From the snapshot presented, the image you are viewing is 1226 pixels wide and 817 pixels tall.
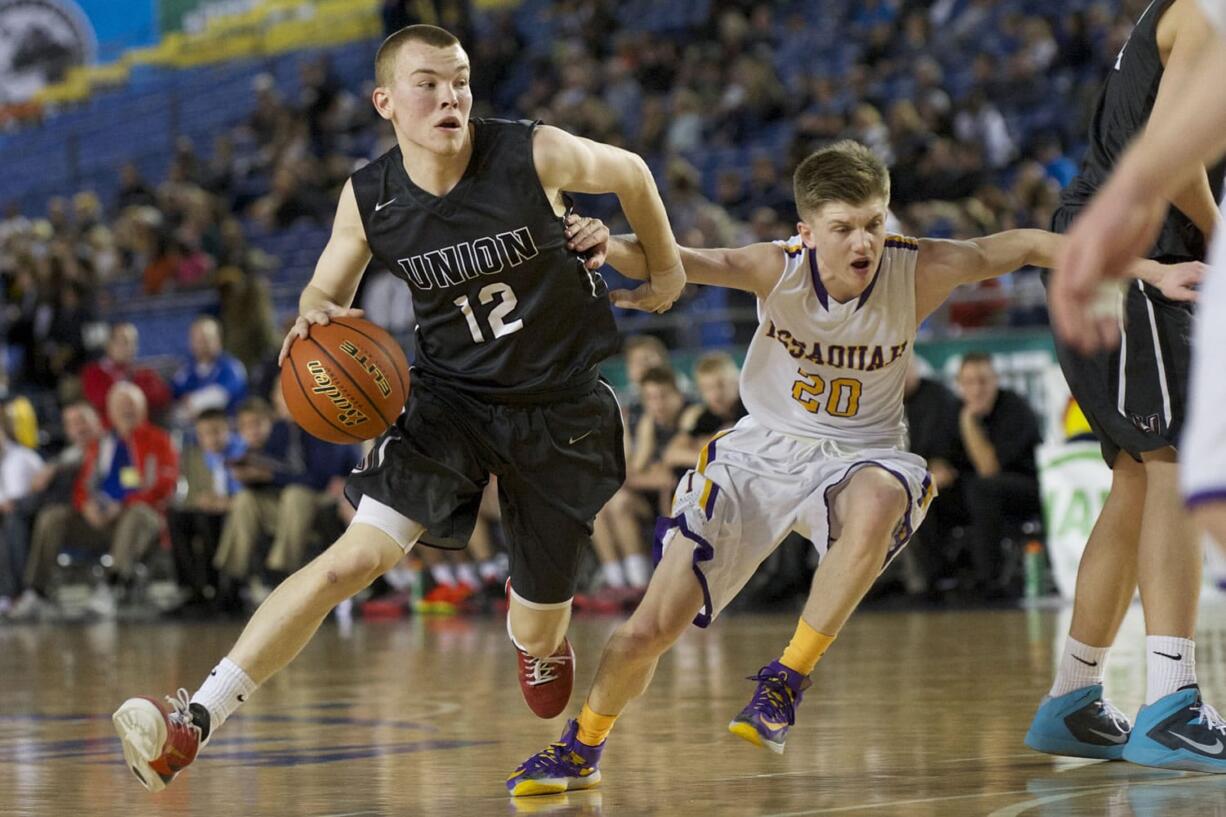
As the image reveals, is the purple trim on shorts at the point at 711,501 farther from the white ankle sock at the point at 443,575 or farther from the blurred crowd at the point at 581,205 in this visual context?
the white ankle sock at the point at 443,575

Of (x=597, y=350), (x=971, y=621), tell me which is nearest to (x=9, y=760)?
(x=597, y=350)

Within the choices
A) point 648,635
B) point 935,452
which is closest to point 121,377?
point 935,452

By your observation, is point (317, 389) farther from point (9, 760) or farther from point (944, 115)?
point (944, 115)

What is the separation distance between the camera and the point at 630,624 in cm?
439

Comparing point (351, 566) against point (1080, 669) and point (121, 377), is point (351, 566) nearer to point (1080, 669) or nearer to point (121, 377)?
point (1080, 669)

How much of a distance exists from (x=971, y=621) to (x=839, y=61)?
9.20 metres

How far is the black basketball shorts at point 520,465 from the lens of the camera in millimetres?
4301

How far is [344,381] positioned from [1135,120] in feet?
6.42

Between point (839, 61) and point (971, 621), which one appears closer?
point (971, 621)

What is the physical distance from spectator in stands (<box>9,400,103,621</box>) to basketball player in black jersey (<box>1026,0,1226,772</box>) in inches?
380

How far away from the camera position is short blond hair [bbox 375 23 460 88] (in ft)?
Answer: 14.4

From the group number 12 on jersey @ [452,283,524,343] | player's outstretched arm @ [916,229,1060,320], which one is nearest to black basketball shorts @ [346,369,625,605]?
number 12 on jersey @ [452,283,524,343]

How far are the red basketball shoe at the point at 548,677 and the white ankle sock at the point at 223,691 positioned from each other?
37.8 inches

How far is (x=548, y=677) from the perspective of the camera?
4.82m
